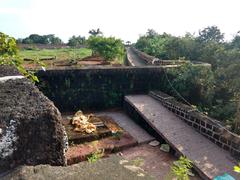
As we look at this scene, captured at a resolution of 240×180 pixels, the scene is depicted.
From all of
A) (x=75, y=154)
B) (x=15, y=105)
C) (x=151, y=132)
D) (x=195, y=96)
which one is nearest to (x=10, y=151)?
(x=15, y=105)

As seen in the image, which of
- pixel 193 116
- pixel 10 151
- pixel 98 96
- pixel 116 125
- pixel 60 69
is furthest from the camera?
pixel 98 96

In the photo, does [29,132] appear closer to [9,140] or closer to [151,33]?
[9,140]

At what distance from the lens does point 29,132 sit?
5.41 ft

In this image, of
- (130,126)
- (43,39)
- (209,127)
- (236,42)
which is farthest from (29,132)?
(43,39)

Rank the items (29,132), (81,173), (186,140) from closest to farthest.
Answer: (81,173)
(29,132)
(186,140)

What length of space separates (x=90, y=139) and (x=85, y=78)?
2.82m

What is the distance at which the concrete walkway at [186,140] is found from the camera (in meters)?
6.39

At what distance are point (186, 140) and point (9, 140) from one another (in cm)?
651

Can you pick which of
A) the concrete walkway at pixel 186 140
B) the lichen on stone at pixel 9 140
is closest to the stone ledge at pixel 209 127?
the concrete walkway at pixel 186 140

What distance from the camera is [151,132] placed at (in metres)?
8.49

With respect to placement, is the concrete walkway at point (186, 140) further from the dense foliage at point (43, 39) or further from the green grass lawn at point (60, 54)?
the dense foliage at point (43, 39)

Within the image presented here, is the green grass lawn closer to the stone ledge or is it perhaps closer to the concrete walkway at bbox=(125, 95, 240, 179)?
the concrete walkway at bbox=(125, 95, 240, 179)

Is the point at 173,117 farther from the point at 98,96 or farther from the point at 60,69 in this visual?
the point at 60,69

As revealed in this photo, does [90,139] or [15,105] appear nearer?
[15,105]
